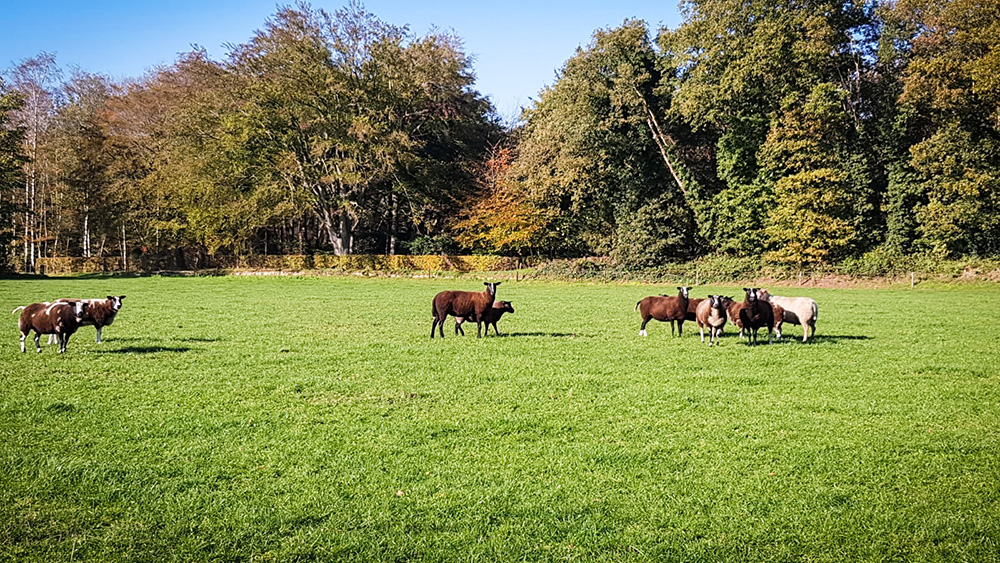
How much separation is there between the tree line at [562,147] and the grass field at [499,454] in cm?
3104

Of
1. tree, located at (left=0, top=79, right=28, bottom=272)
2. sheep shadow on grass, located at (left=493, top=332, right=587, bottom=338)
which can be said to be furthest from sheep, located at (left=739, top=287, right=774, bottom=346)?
tree, located at (left=0, top=79, right=28, bottom=272)


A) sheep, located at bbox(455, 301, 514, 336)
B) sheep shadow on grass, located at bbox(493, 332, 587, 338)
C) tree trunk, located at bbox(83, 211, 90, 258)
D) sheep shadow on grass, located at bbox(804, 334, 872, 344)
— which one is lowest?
sheep shadow on grass, located at bbox(493, 332, 587, 338)

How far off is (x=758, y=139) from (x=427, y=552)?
4649 cm

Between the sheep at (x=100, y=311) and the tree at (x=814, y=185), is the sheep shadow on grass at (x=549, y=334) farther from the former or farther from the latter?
the tree at (x=814, y=185)

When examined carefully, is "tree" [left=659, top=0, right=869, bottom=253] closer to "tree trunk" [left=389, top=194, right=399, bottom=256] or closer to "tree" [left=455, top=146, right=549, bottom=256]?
"tree" [left=455, top=146, right=549, bottom=256]

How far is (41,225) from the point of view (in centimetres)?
6100

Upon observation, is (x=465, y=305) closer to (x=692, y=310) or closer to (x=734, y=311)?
(x=692, y=310)

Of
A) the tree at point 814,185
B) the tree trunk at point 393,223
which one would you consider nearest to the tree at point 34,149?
the tree trunk at point 393,223

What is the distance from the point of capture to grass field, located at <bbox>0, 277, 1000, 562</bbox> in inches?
212

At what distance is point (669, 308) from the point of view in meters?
17.3

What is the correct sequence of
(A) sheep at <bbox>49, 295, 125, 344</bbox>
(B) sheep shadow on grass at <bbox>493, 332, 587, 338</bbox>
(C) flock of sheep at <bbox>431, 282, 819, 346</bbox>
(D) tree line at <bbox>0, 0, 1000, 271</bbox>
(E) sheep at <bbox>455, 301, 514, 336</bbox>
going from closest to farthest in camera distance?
1. (A) sheep at <bbox>49, 295, 125, 344</bbox>
2. (C) flock of sheep at <bbox>431, 282, 819, 346</bbox>
3. (E) sheep at <bbox>455, 301, 514, 336</bbox>
4. (B) sheep shadow on grass at <bbox>493, 332, 587, 338</bbox>
5. (D) tree line at <bbox>0, 0, 1000, 271</bbox>

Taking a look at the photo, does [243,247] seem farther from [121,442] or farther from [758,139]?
[121,442]

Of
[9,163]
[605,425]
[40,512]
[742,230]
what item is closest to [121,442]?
[40,512]

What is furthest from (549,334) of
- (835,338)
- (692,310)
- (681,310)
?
(835,338)
